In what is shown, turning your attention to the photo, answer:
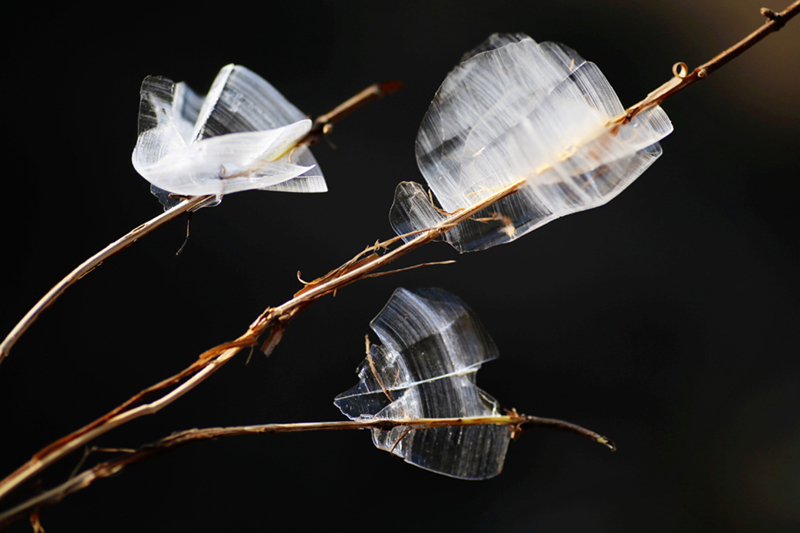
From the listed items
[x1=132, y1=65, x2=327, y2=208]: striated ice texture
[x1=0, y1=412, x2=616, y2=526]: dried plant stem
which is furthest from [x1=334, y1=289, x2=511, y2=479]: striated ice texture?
[x1=132, y1=65, x2=327, y2=208]: striated ice texture

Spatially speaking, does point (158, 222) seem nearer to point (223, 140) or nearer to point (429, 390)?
point (223, 140)

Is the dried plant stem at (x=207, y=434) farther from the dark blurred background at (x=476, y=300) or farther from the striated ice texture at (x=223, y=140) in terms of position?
the dark blurred background at (x=476, y=300)

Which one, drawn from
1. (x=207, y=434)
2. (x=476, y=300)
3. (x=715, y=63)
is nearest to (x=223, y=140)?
(x=207, y=434)

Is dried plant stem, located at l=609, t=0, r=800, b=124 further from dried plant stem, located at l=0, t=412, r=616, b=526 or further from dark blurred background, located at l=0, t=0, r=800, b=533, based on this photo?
dark blurred background, located at l=0, t=0, r=800, b=533

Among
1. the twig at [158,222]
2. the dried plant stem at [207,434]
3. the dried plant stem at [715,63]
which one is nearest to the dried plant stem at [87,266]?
the twig at [158,222]

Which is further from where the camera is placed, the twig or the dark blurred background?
the dark blurred background

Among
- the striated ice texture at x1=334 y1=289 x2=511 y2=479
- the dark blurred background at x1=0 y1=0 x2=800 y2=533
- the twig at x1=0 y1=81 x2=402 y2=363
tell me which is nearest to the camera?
the twig at x1=0 y1=81 x2=402 y2=363

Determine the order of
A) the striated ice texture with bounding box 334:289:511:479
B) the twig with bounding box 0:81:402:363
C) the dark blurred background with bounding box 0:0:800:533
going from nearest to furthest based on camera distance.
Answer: the twig with bounding box 0:81:402:363 → the striated ice texture with bounding box 334:289:511:479 → the dark blurred background with bounding box 0:0:800:533
